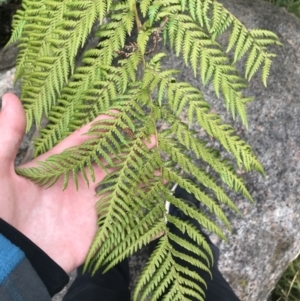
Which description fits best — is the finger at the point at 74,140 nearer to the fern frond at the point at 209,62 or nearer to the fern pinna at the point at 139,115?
the fern pinna at the point at 139,115

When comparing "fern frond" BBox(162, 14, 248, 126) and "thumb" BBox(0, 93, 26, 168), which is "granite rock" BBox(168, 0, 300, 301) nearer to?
"fern frond" BBox(162, 14, 248, 126)

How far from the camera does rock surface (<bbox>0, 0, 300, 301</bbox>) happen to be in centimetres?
227

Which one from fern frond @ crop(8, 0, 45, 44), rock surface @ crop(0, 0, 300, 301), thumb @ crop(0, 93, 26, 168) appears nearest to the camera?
thumb @ crop(0, 93, 26, 168)

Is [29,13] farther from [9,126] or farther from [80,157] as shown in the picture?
[80,157]

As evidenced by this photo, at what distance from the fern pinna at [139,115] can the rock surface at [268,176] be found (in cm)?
73

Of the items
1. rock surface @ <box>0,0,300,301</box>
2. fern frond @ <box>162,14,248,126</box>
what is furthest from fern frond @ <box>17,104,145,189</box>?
rock surface @ <box>0,0,300,301</box>

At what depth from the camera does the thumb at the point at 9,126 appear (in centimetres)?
142

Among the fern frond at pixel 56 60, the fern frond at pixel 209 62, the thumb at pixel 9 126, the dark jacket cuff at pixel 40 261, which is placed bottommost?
the dark jacket cuff at pixel 40 261

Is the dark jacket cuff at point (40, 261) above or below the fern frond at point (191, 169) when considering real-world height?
below

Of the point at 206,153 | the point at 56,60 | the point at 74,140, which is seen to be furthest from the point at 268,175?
the point at 56,60

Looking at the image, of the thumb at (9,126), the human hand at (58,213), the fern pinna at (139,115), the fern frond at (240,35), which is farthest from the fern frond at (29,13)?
the fern frond at (240,35)

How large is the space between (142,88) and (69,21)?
15.4 inches

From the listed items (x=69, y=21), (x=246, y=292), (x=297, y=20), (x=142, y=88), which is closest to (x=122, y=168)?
(x=142, y=88)

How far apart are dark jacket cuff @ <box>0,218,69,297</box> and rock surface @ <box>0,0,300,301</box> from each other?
2.78 feet
